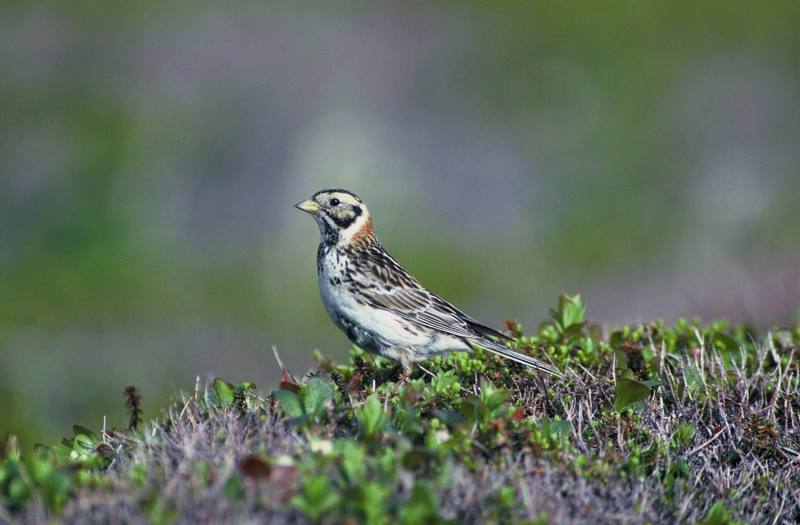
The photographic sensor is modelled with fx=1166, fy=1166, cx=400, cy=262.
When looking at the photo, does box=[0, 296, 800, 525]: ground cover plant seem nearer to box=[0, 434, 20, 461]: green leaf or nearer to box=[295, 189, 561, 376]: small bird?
box=[0, 434, 20, 461]: green leaf

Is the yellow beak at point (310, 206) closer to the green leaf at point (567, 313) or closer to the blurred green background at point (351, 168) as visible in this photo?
the green leaf at point (567, 313)

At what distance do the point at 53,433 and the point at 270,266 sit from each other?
26.2ft

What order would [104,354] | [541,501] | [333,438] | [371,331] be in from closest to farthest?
[541,501] → [333,438] → [371,331] → [104,354]

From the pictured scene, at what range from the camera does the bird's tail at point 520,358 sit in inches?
280

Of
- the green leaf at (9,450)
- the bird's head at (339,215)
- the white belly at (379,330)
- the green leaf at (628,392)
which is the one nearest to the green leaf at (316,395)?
the green leaf at (9,450)

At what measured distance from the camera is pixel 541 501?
503cm

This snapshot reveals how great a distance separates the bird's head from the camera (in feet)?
30.1

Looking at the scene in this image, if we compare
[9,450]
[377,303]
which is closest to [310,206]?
[377,303]

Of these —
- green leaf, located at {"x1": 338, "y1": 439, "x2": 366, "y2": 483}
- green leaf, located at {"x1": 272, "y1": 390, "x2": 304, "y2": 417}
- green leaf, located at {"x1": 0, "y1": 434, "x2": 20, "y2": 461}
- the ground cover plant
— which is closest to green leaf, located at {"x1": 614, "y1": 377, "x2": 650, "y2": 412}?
the ground cover plant

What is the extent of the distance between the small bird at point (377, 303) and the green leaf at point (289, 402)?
7.32ft

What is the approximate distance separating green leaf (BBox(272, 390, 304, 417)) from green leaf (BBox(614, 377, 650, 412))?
181 centimetres

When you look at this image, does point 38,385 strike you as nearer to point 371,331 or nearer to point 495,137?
point 371,331

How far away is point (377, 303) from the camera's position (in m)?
8.55

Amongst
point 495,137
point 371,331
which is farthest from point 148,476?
point 495,137
